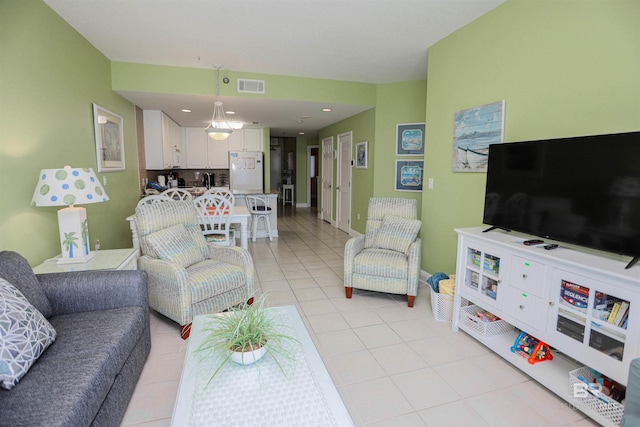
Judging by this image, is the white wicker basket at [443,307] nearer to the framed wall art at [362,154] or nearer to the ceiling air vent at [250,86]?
the framed wall art at [362,154]

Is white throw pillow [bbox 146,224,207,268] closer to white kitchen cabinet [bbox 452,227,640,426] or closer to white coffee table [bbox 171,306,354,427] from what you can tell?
white coffee table [bbox 171,306,354,427]

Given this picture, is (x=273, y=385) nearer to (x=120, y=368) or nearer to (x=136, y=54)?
(x=120, y=368)

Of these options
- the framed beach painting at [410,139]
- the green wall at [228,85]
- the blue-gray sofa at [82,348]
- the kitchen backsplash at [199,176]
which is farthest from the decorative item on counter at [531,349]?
the kitchen backsplash at [199,176]

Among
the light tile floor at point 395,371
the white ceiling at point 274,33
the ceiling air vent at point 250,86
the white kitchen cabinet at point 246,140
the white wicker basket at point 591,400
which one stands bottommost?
the light tile floor at point 395,371

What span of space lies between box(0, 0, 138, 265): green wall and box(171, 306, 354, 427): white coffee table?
1817mm

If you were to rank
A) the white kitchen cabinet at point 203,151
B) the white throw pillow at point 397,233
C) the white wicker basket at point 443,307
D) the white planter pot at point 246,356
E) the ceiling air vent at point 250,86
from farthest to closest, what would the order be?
the white kitchen cabinet at point 203,151 < the ceiling air vent at point 250,86 < the white throw pillow at point 397,233 < the white wicker basket at point 443,307 < the white planter pot at point 246,356

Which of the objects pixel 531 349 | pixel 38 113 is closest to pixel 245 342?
pixel 531 349

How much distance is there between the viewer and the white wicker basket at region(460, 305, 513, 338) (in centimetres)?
244

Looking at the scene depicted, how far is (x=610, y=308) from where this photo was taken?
5.34 ft

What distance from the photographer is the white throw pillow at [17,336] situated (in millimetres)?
1265

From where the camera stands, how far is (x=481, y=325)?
8.07 ft

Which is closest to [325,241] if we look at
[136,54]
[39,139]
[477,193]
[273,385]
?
[477,193]

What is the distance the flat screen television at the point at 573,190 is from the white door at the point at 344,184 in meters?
4.12

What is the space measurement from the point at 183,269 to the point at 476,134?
272cm
